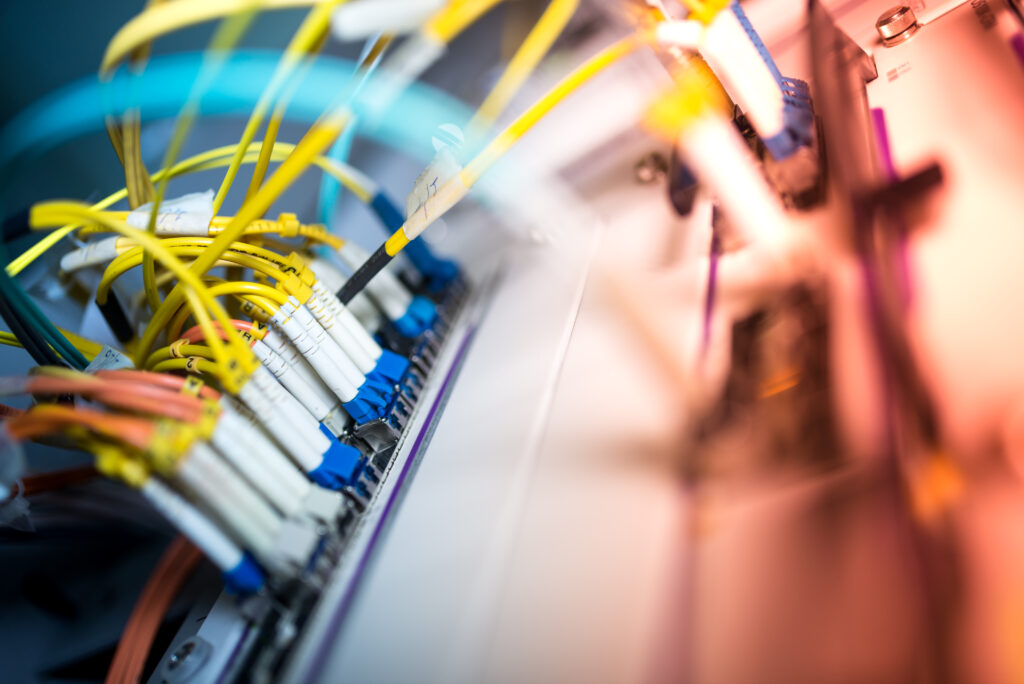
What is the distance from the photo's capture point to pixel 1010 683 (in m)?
0.38

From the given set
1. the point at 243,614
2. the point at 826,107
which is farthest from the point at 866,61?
the point at 243,614

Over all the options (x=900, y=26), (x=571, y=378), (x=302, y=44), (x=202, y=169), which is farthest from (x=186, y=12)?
(x=900, y=26)

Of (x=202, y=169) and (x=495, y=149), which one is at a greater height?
(x=202, y=169)

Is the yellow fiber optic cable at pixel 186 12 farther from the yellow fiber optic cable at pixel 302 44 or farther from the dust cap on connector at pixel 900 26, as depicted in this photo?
the dust cap on connector at pixel 900 26

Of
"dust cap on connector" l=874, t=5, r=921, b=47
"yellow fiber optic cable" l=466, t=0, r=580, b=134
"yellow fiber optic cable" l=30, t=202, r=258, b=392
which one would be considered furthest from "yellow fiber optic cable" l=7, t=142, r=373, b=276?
"dust cap on connector" l=874, t=5, r=921, b=47

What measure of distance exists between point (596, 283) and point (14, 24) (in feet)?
3.24

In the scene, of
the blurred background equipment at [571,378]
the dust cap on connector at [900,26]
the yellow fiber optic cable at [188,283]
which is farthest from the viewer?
the dust cap on connector at [900,26]

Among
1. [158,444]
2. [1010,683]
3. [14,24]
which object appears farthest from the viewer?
[14,24]

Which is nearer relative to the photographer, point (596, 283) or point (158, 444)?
point (158, 444)

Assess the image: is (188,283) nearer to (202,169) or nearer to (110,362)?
(110,362)

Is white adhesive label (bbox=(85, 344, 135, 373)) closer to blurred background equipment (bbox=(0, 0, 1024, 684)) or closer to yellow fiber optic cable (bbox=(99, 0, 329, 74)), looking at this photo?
blurred background equipment (bbox=(0, 0, 1024, 684))

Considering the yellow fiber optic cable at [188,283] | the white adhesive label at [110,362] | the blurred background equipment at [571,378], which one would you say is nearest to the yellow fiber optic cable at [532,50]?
the blurred background equipment at [571,378]

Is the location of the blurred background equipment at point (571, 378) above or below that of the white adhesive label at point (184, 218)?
below

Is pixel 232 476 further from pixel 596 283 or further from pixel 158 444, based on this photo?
pixel 596 283
